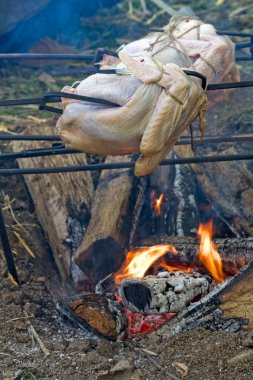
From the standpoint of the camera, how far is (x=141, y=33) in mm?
9609

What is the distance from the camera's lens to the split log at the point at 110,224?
4465 millimetres

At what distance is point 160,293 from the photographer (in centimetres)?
384

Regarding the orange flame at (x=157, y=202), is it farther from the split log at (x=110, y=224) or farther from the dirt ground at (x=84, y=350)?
the dirt ground at (x=84, y=350)

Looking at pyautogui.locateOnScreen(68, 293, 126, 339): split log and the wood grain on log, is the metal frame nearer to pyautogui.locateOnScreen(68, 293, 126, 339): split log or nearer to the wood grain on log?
the wood grain on log

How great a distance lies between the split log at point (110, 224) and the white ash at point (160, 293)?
2.04ft

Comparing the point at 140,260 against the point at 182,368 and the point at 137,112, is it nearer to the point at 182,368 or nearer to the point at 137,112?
the point at 182,368

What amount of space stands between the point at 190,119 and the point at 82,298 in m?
1.39

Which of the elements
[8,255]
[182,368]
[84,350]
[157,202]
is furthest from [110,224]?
[182,368]

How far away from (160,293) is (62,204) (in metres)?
1.47

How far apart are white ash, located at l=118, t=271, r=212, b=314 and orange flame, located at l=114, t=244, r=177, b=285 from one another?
418 mm

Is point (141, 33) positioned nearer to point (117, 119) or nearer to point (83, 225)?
point (83, 225)

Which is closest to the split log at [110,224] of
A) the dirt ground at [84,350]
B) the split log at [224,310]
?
the dirt ground at [84,350]

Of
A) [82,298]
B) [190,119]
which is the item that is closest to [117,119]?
[190,119]

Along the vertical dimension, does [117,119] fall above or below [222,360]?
above
